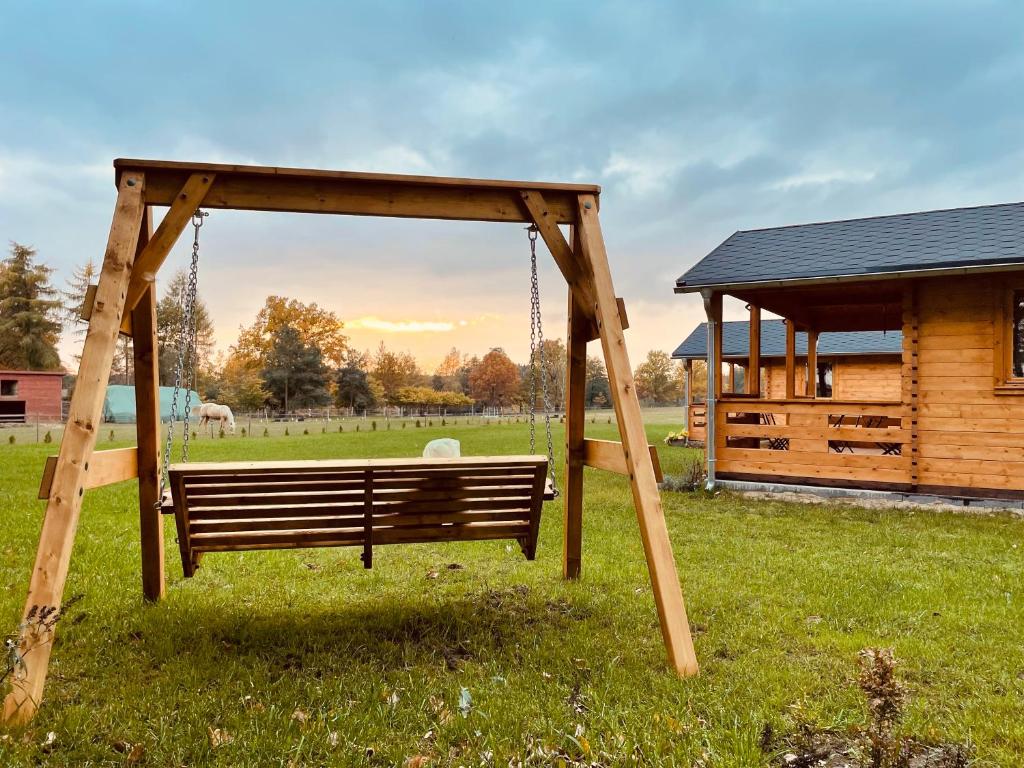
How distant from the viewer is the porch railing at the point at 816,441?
32.7 ft

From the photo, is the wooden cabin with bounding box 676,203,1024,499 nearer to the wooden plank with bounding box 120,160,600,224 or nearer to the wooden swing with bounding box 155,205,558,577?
the wooden swing with bounding box 155,205,558,577

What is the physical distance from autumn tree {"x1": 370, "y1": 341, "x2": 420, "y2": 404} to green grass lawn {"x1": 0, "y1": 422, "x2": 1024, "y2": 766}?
1782 inches

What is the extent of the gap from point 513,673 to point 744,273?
8941mm

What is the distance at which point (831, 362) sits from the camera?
72.0ft

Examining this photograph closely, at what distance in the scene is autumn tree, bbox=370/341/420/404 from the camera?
170 feet

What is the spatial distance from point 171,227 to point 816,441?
31.9 feet

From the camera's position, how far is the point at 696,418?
2198 centimetres

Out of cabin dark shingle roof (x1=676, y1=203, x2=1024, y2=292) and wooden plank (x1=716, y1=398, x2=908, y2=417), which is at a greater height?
cabin dark shingle roof (x1=676, y1=203, x2=1024, y2=292)

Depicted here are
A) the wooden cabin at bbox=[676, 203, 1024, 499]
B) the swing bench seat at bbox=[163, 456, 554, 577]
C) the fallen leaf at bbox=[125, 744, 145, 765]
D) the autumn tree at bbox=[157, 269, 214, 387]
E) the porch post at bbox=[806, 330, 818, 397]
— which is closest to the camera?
the fallen leaf at bbox=[125, 744, 145, 765]

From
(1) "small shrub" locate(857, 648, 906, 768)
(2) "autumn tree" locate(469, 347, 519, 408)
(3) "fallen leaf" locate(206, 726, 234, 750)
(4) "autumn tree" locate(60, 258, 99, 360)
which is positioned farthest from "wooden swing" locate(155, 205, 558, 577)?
(2) "autumn tree" locate(469, 347, 519, 408)

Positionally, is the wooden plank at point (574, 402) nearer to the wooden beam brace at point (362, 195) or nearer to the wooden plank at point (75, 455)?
the wooden beam brace at point (362, 195)

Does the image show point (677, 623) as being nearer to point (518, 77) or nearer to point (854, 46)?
point (518, 77)

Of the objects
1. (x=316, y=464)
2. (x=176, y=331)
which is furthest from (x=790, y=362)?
(x=176, y=331)

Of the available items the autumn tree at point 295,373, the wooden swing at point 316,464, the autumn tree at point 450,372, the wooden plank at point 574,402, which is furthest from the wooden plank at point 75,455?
the autumn tree at point 450,372
